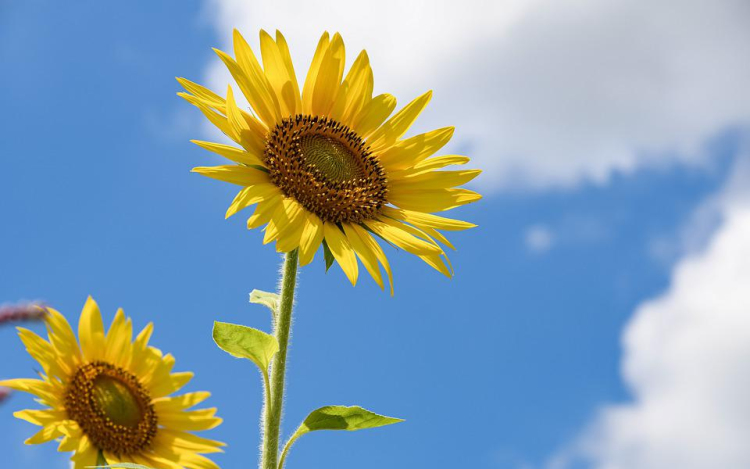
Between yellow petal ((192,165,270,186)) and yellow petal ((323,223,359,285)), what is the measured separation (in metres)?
0.46

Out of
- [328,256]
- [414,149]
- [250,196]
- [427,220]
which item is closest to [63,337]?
[250,196]

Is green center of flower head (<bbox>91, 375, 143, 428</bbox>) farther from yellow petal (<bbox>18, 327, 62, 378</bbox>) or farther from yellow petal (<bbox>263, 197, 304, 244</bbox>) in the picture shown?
yellow petal (<bbox>263, 197, 304, 244</bbox>)

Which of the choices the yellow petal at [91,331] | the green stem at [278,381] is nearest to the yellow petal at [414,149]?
the green stem at [278,381]

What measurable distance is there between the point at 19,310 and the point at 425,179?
312 centimetres

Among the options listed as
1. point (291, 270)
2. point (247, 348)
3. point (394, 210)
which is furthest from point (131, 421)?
point (394, 210)

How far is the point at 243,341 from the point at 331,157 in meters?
1.62

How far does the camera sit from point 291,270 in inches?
159

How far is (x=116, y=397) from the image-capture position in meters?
4.30

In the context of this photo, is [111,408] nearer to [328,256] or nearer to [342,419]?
[342,419]

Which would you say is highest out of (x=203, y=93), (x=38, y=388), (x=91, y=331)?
(x=203, y=93)

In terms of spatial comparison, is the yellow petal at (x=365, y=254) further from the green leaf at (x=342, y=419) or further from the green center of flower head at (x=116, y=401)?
the green center of flower head at (x=116, y=401)

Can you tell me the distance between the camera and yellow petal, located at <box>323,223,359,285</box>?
159 inches

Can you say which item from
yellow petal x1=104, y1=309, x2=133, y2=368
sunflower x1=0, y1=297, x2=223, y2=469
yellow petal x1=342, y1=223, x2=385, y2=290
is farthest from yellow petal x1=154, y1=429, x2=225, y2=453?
yellow petal x1=342, y1=223, x2=385, y2=290

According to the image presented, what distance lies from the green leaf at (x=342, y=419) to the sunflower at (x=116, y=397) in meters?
0.61
